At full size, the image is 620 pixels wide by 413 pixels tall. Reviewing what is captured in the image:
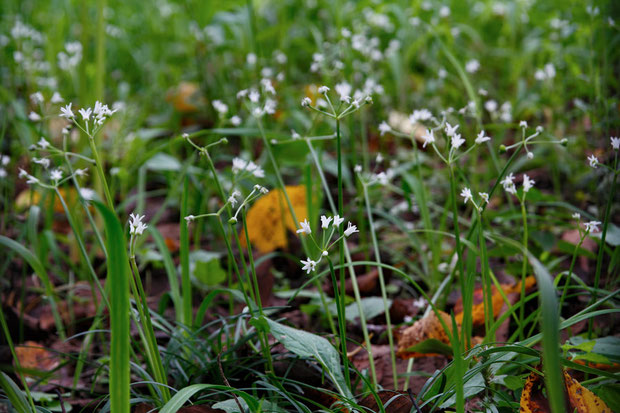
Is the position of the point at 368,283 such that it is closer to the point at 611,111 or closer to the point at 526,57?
the point at 611,111

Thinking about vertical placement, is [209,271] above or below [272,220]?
below

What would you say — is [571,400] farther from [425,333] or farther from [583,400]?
[425,333]

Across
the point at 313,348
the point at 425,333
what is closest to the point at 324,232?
the point at 313,348

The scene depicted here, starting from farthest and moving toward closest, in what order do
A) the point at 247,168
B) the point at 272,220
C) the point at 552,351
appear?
the point at 272,220 < the point at 247,168 < the point at 552,351

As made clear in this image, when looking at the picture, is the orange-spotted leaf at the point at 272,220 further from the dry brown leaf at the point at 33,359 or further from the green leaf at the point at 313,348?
the green leaf at the point at 313,348

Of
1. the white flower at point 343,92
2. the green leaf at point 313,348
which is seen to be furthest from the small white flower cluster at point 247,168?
the green leaf at point 313,348

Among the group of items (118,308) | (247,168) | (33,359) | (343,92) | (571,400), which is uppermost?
(343,92)

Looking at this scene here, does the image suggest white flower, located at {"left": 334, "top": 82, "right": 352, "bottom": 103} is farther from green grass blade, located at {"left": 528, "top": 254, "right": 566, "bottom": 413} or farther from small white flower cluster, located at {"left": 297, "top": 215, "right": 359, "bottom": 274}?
green grass blade, located at {"left": 528, "top": 254, "right": 566, "bottom": 413}
